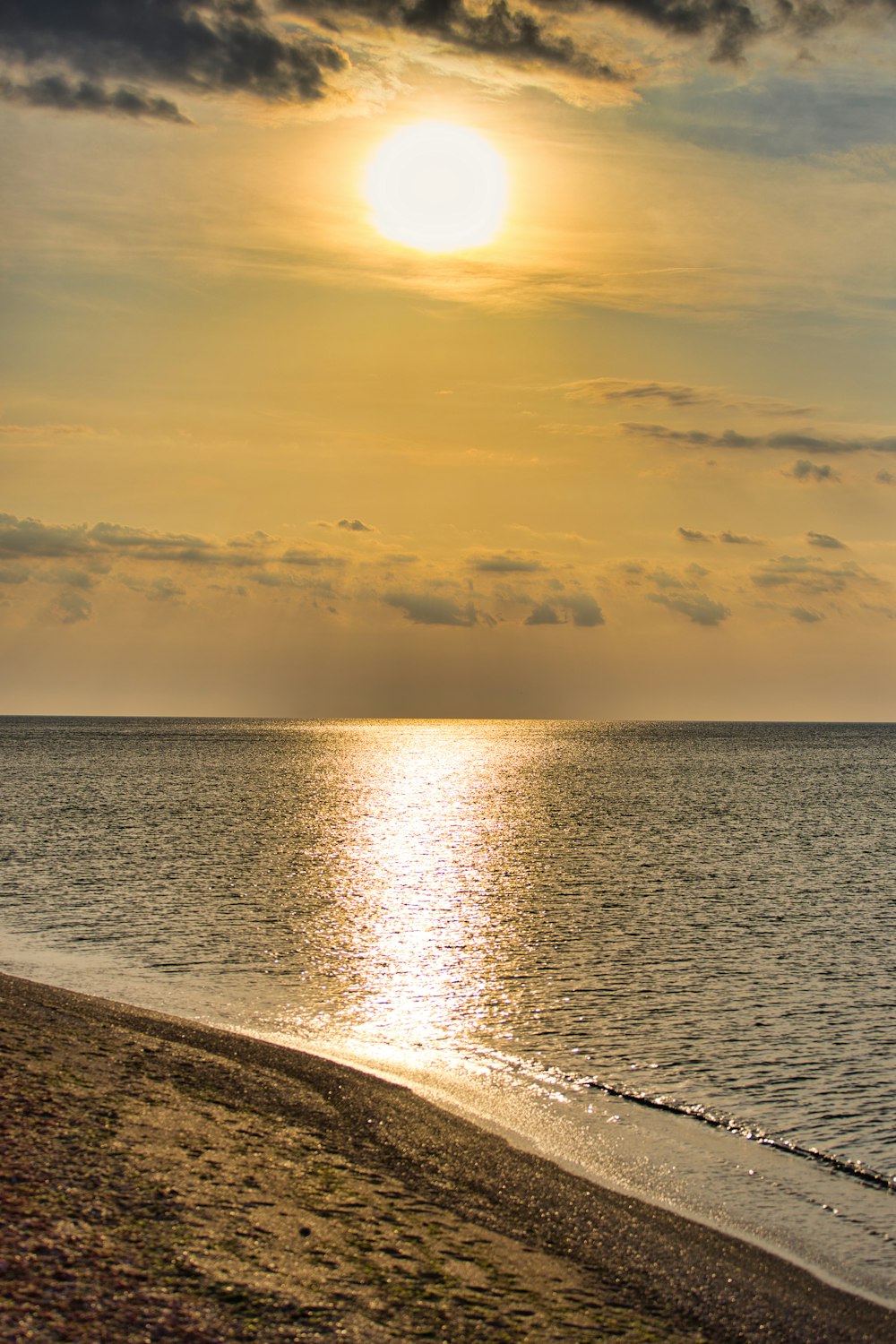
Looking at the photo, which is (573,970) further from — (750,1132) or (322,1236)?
(322,1236)

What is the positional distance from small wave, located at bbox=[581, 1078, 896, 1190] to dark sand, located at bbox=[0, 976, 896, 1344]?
3686mm

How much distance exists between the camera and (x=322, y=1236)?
43.0 feet

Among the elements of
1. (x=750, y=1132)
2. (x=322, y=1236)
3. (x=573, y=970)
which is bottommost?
(x=322, y=1236)

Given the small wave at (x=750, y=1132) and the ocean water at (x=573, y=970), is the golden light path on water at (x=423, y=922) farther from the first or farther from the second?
the small wave at (x=750, y=1132)

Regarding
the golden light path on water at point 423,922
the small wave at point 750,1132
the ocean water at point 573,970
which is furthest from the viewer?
the golden light path on water at point 423,922

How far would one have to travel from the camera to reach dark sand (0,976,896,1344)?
11.0 meters

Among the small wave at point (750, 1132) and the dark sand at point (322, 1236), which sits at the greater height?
the small wave at point (750, 1132)

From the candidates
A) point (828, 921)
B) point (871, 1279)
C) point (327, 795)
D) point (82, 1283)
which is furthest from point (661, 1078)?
point (327, 795)

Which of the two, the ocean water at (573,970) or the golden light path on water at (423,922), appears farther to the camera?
the golden light path on water at (423,922)

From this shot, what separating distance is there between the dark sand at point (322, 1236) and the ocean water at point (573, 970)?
1.52 metres

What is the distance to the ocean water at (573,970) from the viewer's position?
1805cm

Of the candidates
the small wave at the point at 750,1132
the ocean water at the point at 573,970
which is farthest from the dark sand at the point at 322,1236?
the small wave at the point at 750,1132

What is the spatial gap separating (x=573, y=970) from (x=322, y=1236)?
1959cm

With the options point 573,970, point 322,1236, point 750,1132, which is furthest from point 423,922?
point 322,1236
